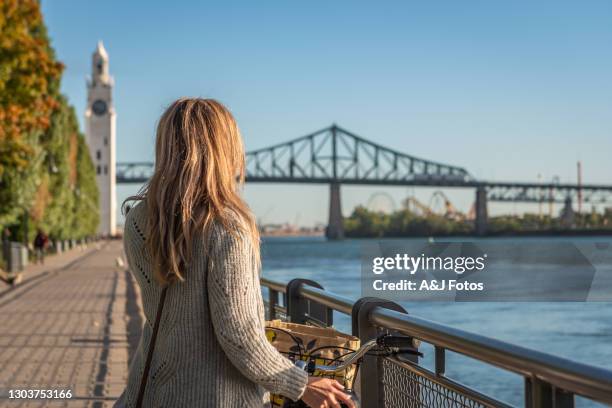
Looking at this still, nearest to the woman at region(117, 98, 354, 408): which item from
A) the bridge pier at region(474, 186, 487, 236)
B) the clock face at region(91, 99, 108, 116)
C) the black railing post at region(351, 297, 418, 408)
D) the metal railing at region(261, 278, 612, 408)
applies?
the metal railing at region(261, 278, 612, 408)

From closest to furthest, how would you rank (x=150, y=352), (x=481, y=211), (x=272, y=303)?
(x=150, y=352) < (x=272, y=303) < (x=481, y=211)

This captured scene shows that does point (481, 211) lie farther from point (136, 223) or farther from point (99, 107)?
point (136, 223)

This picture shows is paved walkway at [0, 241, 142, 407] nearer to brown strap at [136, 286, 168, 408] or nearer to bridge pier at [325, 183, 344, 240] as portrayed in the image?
brown strap at [136, 286, 168, 408]

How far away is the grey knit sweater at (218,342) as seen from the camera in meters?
2.37

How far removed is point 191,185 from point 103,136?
13640cm

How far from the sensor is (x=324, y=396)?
246 centimetres

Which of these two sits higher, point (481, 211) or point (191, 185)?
point (481, 211)

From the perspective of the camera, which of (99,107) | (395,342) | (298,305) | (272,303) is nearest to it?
(395,342)

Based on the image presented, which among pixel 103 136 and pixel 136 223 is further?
pixel 103 136

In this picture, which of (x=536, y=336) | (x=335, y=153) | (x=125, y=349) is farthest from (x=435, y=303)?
(x=335, y=153)

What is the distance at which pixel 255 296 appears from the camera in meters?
2.42

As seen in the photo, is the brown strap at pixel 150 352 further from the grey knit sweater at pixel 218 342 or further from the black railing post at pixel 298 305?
the black railing post at pixel 298 305

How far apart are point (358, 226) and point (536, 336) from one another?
260 feet

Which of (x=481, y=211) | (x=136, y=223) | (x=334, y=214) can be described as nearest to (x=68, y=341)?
(x=136, y=223)
